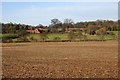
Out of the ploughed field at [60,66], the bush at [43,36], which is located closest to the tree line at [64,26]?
the bush at [43,36]

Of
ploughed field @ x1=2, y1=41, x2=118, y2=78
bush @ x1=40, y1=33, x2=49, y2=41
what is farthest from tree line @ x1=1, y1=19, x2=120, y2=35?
ploughed field @ x1=2, y1=41, x2=118, y2=78

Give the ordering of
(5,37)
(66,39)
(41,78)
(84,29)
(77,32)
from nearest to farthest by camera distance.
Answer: (41,78), (5,37), (66,39), (77,32), (84,29)

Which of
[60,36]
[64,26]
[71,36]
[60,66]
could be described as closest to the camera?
[60,66]

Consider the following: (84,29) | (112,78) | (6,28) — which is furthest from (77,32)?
(112,78)

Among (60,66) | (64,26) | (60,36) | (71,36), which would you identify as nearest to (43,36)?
(60,36)

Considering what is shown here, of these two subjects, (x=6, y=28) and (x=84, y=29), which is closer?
(x=6, y=28)

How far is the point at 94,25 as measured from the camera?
338ft

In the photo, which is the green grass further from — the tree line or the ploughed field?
the ploughed field

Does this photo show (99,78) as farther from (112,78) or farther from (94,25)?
(94,25)

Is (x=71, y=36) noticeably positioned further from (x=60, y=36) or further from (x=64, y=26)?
(x=64, y=26)

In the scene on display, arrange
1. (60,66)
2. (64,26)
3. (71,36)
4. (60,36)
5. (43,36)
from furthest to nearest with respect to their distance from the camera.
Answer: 1. (64,26)
2. (60,36)
3. (71,36)
4. (43,36)
5. (60,66)

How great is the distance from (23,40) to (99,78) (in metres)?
72.6

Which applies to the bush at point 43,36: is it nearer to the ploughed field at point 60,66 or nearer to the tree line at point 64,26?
the tree line at point 64,26

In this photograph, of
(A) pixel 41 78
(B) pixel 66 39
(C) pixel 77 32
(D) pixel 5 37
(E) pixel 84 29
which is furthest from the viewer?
(E) pixel 84 29
